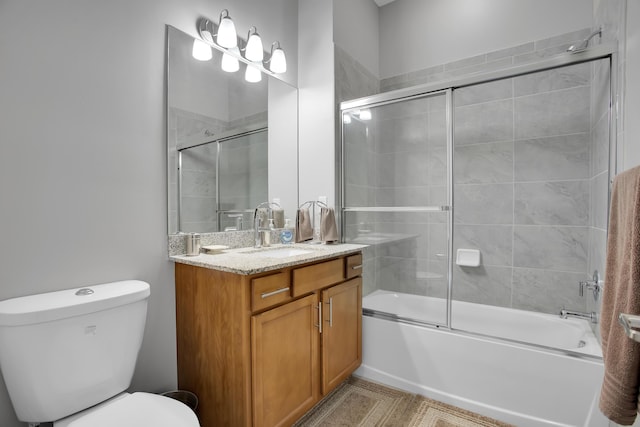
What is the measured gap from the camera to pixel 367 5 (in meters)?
2.81

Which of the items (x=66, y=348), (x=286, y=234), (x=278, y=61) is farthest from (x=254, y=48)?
(x=66, y=348)

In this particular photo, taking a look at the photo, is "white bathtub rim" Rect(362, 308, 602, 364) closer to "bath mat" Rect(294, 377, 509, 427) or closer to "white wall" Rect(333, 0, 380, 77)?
"bath mat" Rect(294, 377, 509, 427)

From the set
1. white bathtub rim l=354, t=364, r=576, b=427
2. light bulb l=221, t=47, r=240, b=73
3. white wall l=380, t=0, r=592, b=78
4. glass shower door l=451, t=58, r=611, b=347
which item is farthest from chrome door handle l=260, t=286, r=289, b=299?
white wall l=380, t=0, r=592, b=78

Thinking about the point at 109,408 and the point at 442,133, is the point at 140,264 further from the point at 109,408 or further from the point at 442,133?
the point at 442,133

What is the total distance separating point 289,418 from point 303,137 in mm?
1864

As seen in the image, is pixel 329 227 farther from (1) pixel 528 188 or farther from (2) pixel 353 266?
(1) pixel 528 188

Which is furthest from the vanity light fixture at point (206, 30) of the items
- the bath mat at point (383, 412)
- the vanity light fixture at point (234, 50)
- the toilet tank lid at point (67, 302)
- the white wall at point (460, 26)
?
the bath mat at point (383, 412)

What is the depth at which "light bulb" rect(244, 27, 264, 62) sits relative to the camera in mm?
2006

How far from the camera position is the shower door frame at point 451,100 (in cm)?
151

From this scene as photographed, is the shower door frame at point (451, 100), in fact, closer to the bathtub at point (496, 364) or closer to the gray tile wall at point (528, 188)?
the bathtub at point (496, 364)

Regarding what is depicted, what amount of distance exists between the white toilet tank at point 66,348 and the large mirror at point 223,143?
52 cm

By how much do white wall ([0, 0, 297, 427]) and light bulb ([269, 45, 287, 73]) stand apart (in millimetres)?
563

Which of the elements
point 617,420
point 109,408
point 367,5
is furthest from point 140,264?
point 367,5

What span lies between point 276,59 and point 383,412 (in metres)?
2.35
